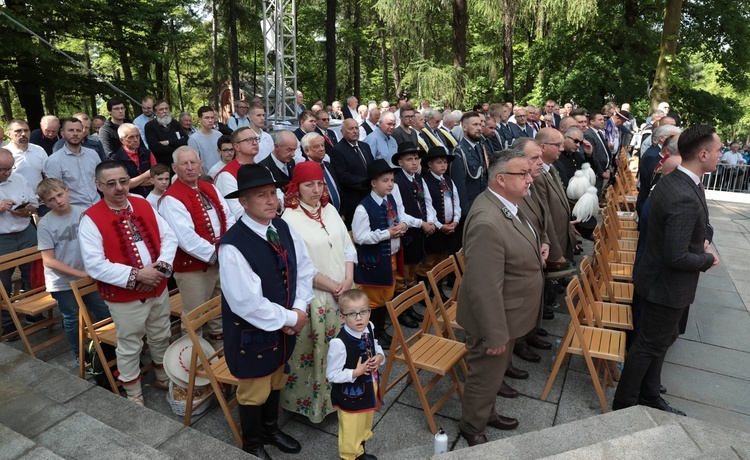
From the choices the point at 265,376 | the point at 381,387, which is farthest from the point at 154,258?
the point at 381,387

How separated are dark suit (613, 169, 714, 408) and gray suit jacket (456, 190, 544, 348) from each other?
2.73 feet

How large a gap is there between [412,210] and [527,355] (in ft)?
5.83

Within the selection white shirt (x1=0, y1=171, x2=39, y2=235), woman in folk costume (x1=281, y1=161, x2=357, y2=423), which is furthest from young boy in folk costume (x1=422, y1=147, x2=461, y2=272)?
white shirt (x1=0, y1=171, x2=39, y2=235)

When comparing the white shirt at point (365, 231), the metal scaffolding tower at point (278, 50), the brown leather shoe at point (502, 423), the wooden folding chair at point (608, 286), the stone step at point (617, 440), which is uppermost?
the metal scaffolding tower at point (278, 50)

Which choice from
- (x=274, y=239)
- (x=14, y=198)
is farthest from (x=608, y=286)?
(x=14, y=198)

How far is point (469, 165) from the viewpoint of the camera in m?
6.25

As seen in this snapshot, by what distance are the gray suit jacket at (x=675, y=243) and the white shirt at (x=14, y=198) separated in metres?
5.52

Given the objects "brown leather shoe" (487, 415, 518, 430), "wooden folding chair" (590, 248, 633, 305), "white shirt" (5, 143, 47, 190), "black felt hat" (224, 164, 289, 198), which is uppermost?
"black felt hat" (224, 164, 289, 198)

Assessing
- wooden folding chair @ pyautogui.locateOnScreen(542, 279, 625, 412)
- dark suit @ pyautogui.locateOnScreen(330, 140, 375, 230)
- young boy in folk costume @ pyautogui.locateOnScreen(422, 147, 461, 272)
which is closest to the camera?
wooden folding chair @ pyautogui.locateOnScreen(542, 279, 625, 412)

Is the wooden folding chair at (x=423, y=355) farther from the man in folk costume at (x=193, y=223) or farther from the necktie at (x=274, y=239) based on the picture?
the man in folk costume at (x=193, y=223)

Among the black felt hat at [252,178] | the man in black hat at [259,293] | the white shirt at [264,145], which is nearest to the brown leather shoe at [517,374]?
the man in black hat at [259,293]

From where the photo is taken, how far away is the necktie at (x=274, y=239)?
2.89 metres

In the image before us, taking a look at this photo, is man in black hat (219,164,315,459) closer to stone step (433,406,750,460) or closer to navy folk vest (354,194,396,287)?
stone step (433,406,750,460)

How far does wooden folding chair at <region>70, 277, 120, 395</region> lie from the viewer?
3.63 m
